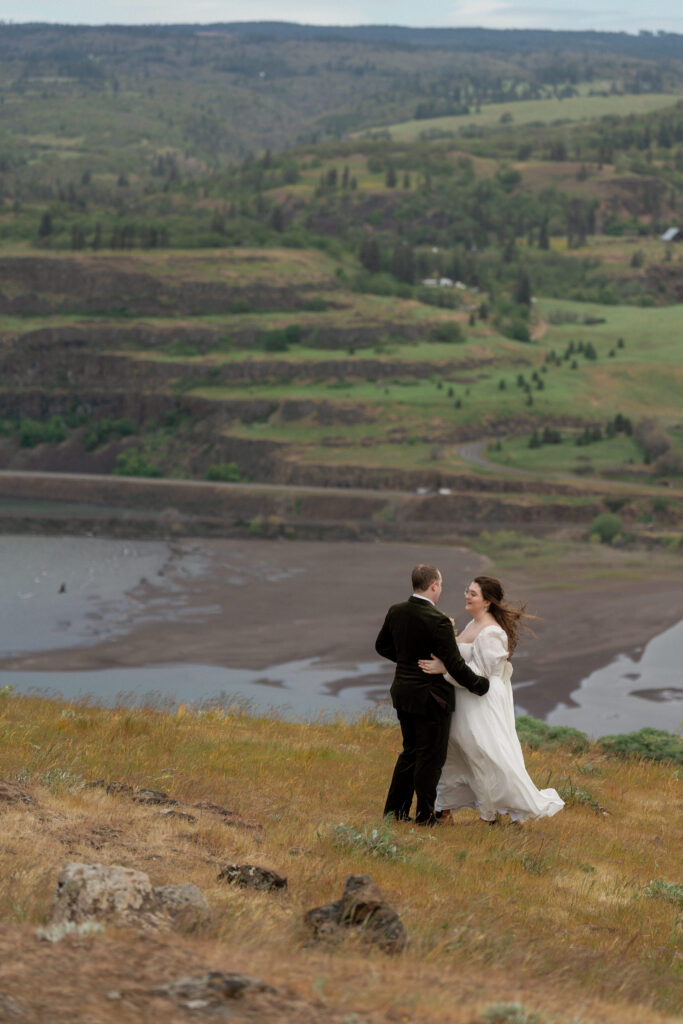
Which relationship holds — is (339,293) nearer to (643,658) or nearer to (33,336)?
(33,336)

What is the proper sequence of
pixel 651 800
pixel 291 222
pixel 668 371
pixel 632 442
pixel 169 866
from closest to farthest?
pixel 169 866 < pixel 651 800 < pixel 632 442 < pixel 668 371 < pixel 291 222

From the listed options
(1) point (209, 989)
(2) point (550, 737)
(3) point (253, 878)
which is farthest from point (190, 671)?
(1) point (209, 989)

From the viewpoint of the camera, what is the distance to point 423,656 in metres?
9.92

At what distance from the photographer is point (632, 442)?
113938mm

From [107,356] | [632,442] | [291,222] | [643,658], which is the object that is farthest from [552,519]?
[291,222]

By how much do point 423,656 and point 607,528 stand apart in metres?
81.7

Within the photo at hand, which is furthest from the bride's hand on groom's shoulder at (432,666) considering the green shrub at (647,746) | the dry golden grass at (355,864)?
the green shrub at (647,746)

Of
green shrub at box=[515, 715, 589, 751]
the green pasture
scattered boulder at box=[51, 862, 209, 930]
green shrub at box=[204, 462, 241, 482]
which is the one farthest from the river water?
Result: the green pasture

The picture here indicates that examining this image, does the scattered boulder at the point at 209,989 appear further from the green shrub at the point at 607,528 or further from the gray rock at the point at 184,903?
the green shrub at the point at 607,528

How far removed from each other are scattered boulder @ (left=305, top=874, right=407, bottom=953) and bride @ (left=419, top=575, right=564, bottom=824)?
11.2 feet

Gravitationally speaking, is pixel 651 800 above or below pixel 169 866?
below

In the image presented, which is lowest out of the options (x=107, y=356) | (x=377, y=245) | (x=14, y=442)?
(x=14, y=442)

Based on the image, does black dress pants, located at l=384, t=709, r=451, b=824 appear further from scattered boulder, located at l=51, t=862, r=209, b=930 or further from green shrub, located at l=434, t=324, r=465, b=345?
green shrub, located at l=434, t=324, r=465, b=345

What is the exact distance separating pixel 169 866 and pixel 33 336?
143749 mm
